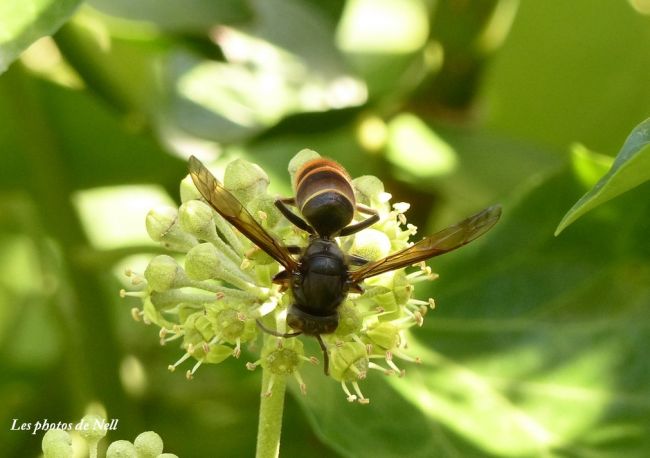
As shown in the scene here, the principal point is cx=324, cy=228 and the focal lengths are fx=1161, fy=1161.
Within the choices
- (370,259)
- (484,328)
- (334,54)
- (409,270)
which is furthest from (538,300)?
(334,54)

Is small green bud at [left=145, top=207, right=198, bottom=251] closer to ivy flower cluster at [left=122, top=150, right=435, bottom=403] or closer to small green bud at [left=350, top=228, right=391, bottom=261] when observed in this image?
ivy flower cluster at [left=122, top=150, right=435, bottom=403]

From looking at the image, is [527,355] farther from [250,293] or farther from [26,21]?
[26,21]

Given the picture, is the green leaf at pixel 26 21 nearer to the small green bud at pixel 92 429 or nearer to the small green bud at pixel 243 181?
the small green bud at pixel 243 181

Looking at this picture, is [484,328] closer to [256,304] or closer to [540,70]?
[256,304]

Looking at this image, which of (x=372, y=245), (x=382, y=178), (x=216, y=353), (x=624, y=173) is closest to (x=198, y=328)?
(x=216, y=353)

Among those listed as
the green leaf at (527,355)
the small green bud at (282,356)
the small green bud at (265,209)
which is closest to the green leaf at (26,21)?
the small green bud at (265,209)
